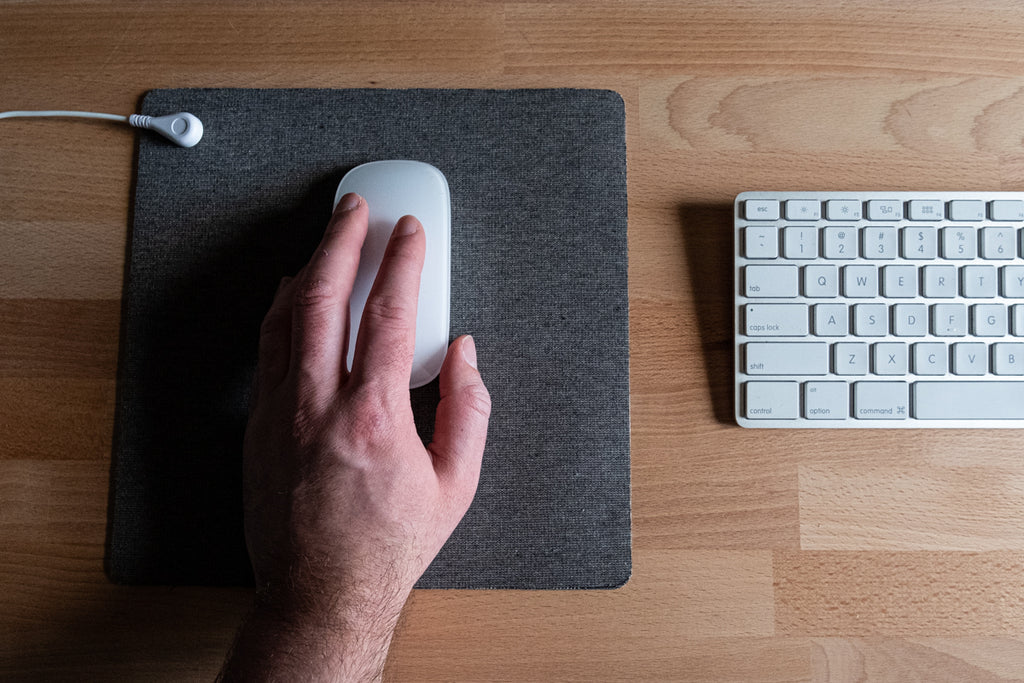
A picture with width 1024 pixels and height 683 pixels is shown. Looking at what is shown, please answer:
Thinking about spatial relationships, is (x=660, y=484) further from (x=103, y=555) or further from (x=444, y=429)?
(x=103, y=555)

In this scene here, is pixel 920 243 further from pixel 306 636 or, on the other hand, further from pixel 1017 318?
pixel 306 636

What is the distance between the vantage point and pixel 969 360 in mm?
526

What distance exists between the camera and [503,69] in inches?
22.9

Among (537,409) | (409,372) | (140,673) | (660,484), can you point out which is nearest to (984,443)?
(660,484)

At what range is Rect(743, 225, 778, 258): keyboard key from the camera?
1.75 feet

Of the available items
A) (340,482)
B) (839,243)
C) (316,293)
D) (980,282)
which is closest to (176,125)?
(316,293)

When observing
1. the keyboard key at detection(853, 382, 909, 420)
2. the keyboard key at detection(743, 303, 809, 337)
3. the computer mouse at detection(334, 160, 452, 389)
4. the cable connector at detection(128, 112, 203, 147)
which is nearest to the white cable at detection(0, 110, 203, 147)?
the cable connector at detection(128, 112, 203, 147)


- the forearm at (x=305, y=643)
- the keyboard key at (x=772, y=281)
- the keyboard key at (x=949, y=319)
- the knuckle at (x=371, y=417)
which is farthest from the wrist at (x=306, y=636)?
the keyboard key at (x=949, y=319)

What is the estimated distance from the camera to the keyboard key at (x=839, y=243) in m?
0.53

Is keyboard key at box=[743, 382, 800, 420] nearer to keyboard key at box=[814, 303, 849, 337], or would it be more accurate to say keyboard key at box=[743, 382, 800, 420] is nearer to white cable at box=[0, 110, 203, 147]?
Result: keyboard key at box=[814, 303, 849, 337]

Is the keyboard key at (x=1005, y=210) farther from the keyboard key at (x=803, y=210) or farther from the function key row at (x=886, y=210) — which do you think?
the keyboard key at (x=803, y=210)

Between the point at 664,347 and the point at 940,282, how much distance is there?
225mm

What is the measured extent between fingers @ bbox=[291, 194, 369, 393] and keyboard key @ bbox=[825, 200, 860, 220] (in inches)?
15.2

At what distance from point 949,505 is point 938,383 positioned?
103 mm
